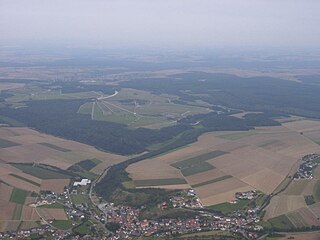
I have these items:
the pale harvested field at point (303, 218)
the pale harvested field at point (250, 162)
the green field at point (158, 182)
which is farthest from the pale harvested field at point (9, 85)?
the pale harvested field at point (303, 218)

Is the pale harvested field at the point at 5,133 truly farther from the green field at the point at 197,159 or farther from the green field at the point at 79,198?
the green field at the point at 197,159

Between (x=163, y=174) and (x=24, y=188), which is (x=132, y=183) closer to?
(x=163, y=174)

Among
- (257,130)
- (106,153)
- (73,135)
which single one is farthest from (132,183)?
(257,130)

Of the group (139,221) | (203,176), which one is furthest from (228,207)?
(139,221)

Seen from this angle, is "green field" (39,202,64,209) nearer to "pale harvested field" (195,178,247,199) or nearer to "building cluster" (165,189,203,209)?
"building cluster" (165,189,203,209)

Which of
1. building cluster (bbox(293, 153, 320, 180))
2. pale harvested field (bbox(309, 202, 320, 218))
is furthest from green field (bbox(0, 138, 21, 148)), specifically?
pale harvested field (bbox(309, 202, 320, 218))

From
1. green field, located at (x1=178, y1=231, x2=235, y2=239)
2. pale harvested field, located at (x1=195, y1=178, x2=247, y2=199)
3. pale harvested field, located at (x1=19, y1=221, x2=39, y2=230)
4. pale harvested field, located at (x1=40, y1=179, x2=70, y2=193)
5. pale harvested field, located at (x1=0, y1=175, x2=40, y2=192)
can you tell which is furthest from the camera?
pale harvested field, located at (x1=40, y1=179, x2=70, y2=193)

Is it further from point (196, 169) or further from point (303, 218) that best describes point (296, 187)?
point (196, 169)
